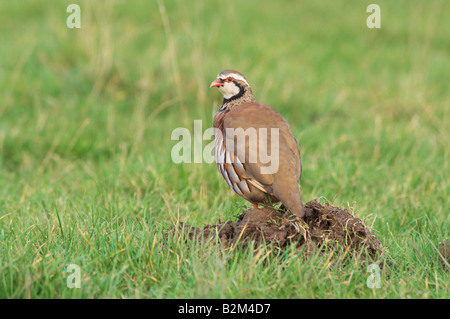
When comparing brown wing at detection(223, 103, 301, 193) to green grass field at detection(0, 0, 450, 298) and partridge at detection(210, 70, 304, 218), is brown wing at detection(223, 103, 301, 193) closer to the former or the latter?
partridge at detection(210, 70, 304, 218)

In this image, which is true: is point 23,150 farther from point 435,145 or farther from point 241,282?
point 435,145

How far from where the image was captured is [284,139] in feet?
11.9

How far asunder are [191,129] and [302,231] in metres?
3.66

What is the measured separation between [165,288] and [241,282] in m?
0.40

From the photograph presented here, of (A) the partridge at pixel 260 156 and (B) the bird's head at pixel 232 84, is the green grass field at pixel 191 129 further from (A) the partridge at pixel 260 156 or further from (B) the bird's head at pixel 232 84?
(B) the bird's head at pixel 232 84

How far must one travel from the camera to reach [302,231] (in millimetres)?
3385

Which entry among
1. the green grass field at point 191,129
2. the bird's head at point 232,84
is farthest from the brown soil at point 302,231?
the bird's head at point 232,84

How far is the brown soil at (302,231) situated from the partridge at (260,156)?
132 millimetres

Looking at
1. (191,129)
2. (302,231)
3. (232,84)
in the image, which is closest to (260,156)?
(302,231)

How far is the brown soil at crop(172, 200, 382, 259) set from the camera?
11.1 ft

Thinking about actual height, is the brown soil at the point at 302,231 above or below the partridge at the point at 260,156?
below

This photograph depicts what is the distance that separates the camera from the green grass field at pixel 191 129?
3107 mm

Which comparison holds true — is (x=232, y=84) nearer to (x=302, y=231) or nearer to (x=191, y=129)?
(x=302, y=231)
